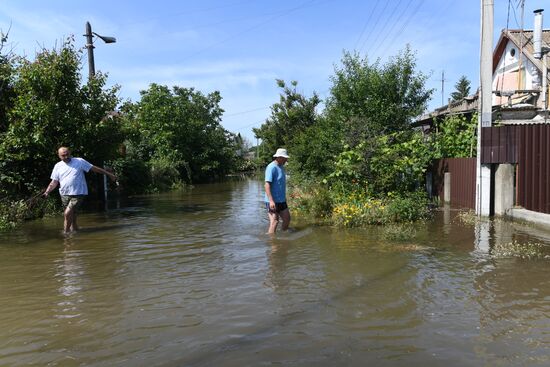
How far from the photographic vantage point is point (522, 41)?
22.9m

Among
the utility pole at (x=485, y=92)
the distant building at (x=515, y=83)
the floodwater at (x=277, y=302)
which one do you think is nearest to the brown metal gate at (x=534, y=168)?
the utility pole at (x=485, y=92)

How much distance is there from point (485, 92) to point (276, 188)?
5.90 metres

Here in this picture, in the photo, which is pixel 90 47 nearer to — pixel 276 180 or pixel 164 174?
pixel 276 180

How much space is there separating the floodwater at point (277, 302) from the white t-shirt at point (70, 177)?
1442mm

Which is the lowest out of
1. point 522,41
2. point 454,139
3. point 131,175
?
point 131,175

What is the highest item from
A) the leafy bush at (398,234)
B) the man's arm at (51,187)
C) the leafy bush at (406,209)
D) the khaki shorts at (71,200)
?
the man's arm at (51,187)

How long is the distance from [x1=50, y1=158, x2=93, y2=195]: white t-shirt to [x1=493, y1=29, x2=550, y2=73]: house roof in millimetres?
20686

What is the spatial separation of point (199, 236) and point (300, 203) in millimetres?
3824

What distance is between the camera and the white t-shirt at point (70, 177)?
9992mm

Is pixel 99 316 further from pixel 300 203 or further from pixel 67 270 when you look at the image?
pixel 300 203

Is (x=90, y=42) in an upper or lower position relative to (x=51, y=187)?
upper

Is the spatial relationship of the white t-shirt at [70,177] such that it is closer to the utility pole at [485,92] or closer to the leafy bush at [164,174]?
the utility pole at [485,92]

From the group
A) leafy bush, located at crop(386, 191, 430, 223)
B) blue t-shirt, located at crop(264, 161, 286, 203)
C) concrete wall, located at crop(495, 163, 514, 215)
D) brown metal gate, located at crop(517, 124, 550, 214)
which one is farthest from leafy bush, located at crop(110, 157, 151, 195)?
brown metal gate, located at crop(517, 124, 550, 214)

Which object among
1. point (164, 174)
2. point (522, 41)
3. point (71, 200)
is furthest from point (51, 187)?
point (522, 41)
